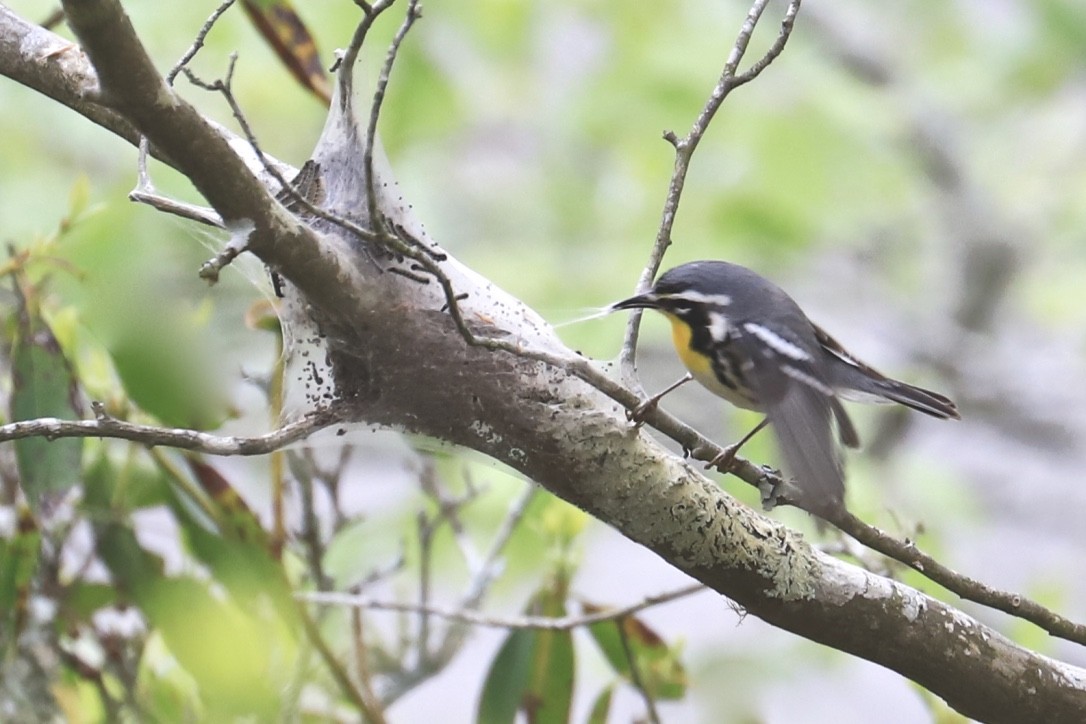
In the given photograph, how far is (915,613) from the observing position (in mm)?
1283

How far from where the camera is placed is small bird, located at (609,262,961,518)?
148 cm

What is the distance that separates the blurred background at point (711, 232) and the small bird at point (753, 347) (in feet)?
1.39

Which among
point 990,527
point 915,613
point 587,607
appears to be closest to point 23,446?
point 587,607

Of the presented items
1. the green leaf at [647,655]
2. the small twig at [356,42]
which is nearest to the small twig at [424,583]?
the green leaf at [647,655]

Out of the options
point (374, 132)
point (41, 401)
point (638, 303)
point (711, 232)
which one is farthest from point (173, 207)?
point (711, 232)

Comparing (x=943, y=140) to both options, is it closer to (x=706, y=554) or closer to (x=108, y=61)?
(x=706, y=554)

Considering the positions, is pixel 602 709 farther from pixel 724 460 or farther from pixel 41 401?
pixel 41 401

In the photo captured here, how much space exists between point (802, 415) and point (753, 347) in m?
0.21

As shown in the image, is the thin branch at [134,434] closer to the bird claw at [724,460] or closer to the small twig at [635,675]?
the bird claw at [724,460]

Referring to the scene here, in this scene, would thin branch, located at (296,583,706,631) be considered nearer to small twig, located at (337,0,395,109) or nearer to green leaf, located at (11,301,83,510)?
green leaf, located at (11,301,83,510)

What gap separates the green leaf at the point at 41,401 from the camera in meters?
1.63

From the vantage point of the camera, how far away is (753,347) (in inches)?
62.6

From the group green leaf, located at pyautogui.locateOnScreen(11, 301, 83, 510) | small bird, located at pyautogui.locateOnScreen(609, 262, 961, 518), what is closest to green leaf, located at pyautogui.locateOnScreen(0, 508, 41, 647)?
green leaf, located at pyautogui.locateOnScreen(11, 301, 83, 510)

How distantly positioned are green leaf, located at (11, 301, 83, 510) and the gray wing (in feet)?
3.08
